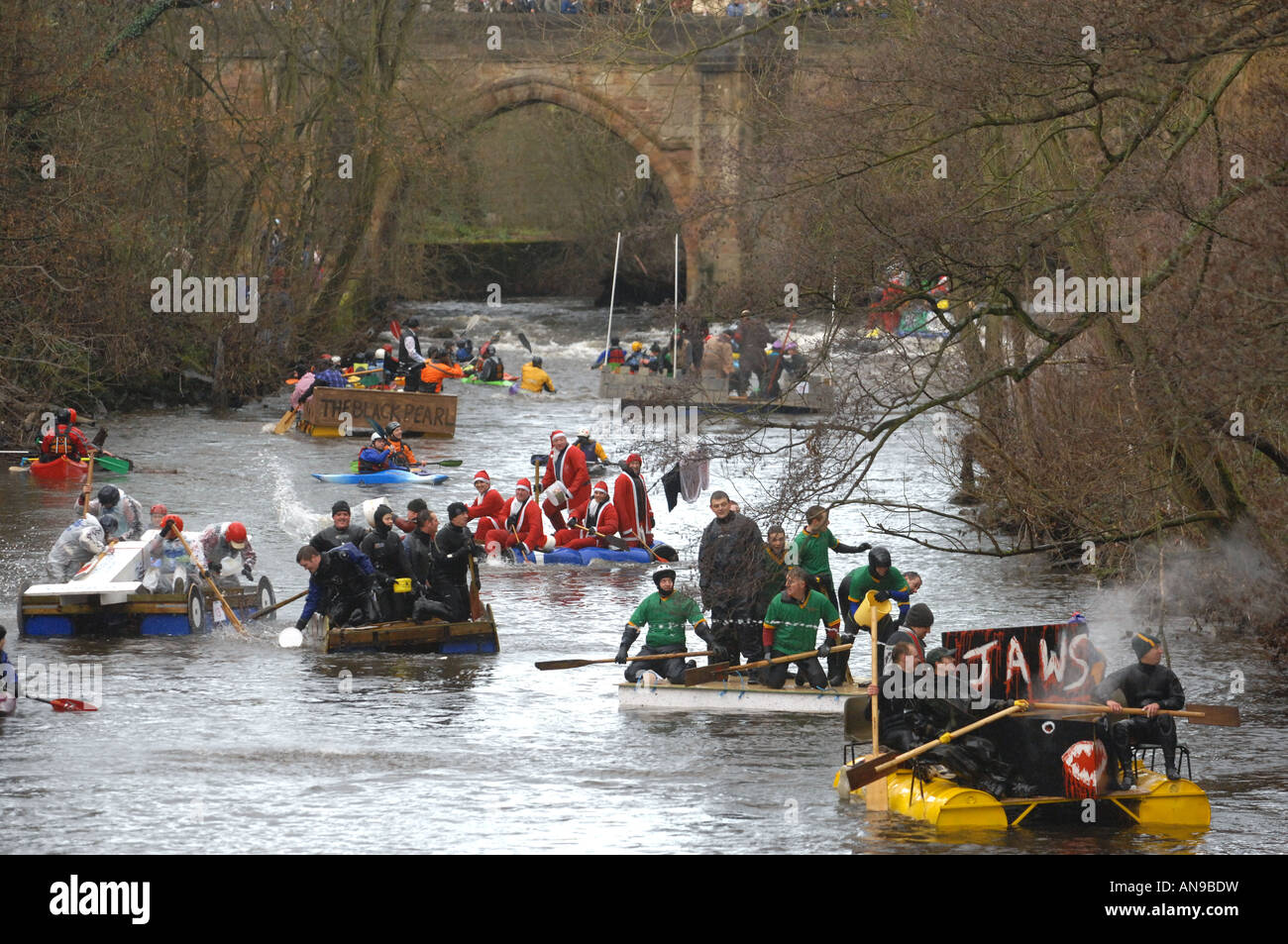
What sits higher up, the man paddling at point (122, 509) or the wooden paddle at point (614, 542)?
the man paddling at point (122, 509)

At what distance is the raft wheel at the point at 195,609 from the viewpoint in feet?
62.6

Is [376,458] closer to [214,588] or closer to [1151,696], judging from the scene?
[214,588]

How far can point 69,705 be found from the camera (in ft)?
52.3

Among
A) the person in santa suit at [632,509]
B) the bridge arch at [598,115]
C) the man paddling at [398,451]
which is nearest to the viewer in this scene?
the person in santa suit at [632,509]

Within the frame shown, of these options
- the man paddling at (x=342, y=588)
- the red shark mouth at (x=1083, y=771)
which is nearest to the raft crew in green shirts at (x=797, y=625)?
the red shark mouth at (x=1083, y=771)

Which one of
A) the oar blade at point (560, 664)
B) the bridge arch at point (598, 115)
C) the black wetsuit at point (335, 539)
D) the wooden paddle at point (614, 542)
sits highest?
the bridge arch at point (598, 115)

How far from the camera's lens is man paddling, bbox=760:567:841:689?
15953mm

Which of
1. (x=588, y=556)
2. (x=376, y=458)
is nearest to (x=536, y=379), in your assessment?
(x=376, y=458)

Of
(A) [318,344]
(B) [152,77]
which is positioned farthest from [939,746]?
(A) [318,344]

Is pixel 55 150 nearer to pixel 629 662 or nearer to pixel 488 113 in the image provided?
pixel 629 662

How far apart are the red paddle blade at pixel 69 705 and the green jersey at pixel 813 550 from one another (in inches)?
269

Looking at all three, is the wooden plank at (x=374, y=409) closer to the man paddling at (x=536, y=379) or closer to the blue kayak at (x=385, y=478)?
the blue kayak at (x=385, y=478)

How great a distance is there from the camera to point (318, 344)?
44000mm

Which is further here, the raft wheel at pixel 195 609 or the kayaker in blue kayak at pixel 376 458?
the kayaker in blue kayak at pixel 376 458
